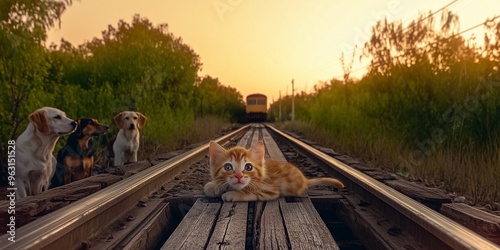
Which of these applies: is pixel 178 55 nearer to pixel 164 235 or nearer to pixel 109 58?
pixel 109 58

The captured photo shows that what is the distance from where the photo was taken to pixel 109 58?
14.1 metres

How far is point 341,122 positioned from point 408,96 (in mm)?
4774

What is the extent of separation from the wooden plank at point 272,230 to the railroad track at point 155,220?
0.65 metres

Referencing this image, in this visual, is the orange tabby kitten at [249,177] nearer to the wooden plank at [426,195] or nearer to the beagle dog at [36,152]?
the wooden plank at [426,195]

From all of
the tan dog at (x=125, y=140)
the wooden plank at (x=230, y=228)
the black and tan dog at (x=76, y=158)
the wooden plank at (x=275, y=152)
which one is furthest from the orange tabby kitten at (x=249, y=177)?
the tan dog at (x=125, y=140)

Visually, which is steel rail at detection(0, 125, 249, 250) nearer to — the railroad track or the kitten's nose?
the railroad track

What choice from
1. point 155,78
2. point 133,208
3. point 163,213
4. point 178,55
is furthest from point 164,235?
point 178,55

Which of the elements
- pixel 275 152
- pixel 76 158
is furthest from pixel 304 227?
pixel 275 152

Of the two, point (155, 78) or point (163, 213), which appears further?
point (155, 78)

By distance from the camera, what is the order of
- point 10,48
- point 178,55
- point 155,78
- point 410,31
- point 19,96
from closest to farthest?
point 10,48 → point 19,96 → point 410,31 → point 155,78 → point 178,55

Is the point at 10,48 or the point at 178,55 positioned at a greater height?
the point at 178,55

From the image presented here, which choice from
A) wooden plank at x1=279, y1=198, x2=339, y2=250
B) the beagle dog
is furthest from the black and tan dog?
wooden plank at x1=279, y1=198, x2=339, y2=250

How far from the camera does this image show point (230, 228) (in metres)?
2.87

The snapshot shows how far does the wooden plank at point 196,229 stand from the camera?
254cm
